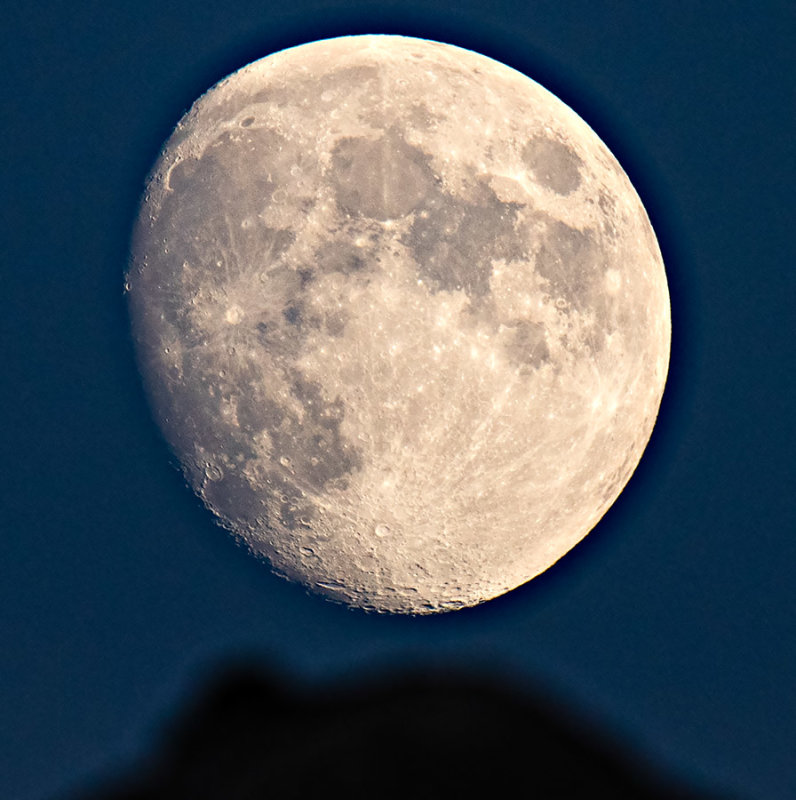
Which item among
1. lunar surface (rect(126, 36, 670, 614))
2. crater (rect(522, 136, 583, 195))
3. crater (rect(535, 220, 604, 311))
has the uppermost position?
crater (rect(522, 136, 583, 195))

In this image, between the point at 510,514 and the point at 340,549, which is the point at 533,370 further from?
the point at 340,549

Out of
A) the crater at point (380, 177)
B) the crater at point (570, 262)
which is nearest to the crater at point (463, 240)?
the crater at point (380, 177)

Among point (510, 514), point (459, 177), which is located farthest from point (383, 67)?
point (510, 514)

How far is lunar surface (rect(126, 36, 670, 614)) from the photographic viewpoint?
8828 millimetres

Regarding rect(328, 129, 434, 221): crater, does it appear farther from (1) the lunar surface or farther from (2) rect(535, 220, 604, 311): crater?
(2) rect(535, 220, 604, 311): crater

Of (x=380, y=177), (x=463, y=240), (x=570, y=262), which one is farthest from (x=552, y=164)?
(x=380, y=177)

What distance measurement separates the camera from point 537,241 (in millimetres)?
9000

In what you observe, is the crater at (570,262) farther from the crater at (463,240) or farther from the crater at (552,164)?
the crater at (552,164)

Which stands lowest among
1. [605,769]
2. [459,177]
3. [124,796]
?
[124,796]

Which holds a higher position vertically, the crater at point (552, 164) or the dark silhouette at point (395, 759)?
the crater at point (552, 164)

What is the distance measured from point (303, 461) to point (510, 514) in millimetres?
2067

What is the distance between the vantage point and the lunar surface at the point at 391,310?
883 cm

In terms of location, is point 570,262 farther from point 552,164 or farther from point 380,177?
point 380,177

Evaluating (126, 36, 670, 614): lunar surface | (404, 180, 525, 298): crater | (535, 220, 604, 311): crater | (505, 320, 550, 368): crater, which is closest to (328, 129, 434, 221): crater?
(126, 36, 670, 614): lunar surface
